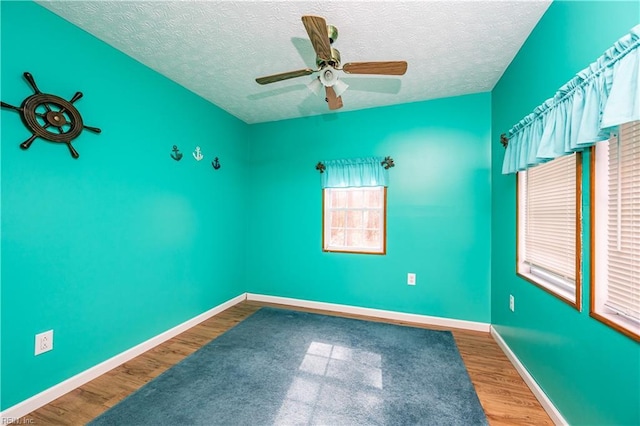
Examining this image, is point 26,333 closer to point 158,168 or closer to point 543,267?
point 158,168

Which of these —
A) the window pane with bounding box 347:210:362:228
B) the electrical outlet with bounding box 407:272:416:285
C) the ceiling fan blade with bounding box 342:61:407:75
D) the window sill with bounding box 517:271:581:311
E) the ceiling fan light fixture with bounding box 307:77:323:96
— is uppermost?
the ceiling fan blade with bounding box 342:61:407:75

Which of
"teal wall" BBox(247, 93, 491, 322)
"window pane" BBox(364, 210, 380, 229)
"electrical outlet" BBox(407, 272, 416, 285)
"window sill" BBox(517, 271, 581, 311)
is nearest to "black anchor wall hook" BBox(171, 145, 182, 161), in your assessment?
"teal wall" BBox(247, 93, 491, 322)

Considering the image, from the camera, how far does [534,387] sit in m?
1.79

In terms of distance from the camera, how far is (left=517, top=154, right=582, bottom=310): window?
145 cm

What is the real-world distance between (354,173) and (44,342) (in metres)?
3.17

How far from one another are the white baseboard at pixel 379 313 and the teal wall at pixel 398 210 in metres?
0.06

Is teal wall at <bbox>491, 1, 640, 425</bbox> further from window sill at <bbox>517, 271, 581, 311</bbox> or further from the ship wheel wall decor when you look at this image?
the ship wheel wall decor

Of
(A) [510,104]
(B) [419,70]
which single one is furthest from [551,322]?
(B) [419,70]

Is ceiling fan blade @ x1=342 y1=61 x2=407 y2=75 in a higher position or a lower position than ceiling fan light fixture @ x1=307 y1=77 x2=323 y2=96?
higher

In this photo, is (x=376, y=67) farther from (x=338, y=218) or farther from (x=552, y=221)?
(x=338, y=218)

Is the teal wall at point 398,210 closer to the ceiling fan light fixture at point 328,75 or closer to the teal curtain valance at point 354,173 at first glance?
the teal curtain valance at point 354,173

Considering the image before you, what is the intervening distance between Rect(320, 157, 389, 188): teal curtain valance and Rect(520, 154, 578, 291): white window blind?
4.78 feet

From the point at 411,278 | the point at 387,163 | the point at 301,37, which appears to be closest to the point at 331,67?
the point at 301,37

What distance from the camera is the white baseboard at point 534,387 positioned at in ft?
4.99
